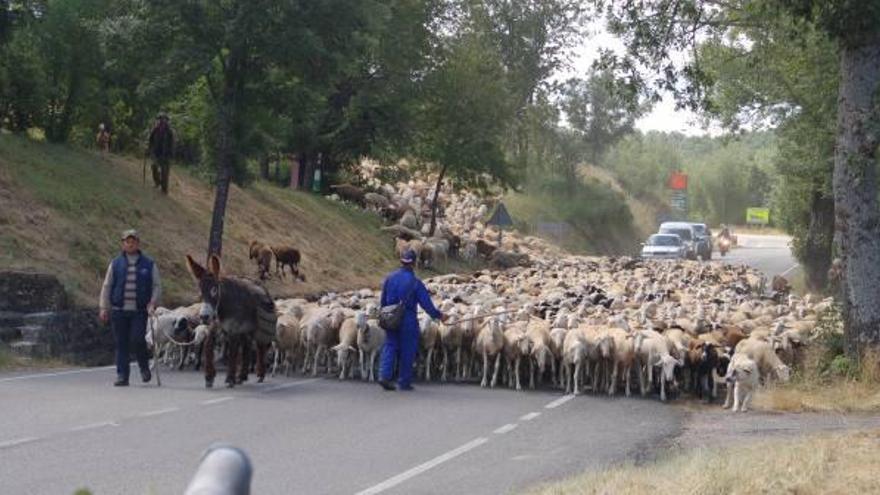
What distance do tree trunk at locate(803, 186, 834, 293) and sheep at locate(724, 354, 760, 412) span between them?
22.0m

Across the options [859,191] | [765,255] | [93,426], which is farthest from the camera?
[765,255]

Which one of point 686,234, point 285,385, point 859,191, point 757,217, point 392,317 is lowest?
point 285,385

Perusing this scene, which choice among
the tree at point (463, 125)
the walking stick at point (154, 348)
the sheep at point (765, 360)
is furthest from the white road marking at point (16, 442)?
the tree at point (463, 125)

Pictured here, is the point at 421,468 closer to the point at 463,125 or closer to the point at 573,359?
the point at 573,359

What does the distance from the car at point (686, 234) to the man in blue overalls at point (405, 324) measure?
4338 centimetres

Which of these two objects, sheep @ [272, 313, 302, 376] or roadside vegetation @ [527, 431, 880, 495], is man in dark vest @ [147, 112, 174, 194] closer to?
sheep @ [272, 313, 302, 376]

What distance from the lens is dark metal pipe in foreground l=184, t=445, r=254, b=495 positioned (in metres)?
2.44

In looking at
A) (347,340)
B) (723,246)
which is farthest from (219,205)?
(723,246)

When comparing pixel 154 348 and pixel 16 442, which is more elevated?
pixel 154 348

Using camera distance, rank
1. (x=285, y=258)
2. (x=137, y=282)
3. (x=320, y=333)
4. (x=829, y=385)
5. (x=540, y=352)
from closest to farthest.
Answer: (x=137, y=282) < (x=829, y=385) < (x=540, y=352) < (x=320, y=333) < (x=285, y=258)

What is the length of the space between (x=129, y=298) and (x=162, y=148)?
54.4 feet

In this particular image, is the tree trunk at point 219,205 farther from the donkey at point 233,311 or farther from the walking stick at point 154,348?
the donkey at point 233,311

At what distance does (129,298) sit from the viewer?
16.1m

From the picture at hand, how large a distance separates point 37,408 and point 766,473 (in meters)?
7.76
